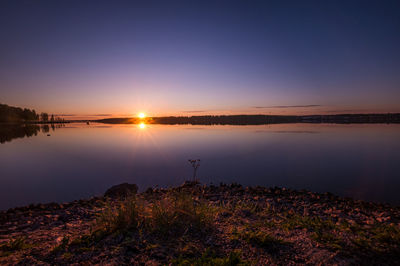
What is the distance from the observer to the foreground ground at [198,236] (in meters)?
3.64

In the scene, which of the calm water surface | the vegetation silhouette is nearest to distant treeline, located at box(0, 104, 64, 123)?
the vegetation silhouette

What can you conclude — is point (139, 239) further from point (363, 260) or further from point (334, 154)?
point (334, 154)

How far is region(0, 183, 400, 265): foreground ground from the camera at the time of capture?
3.64 metres

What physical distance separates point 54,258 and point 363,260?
18.4 ft

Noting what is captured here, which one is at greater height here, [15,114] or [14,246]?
[15,114]

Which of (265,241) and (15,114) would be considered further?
(15,114)

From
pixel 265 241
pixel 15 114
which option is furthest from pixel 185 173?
pixel 15 114

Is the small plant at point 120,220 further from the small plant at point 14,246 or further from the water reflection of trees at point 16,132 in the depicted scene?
the water reflection of trees at point 16,132

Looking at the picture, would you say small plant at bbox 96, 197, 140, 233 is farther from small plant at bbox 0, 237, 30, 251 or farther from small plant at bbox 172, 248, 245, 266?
small plant at bbox 172, 248, 245, 266

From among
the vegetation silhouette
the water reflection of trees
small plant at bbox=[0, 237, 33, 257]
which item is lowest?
small plant at bbox=[0, 237, 33, 257]

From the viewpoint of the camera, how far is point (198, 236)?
443 cm

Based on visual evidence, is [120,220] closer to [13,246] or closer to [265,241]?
[13,246]

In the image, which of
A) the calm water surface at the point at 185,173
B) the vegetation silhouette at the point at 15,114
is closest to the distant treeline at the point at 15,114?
the vegetation silhouette at the point at 15,114

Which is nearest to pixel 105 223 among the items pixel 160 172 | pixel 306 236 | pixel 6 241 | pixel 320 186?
pixel 6 241
